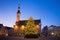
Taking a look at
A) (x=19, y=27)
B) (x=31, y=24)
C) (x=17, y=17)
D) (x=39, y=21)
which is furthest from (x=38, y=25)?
(x=31, y=24)

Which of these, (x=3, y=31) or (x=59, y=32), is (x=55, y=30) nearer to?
(x=59, y=32)

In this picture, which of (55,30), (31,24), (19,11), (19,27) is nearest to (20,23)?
(19,27)

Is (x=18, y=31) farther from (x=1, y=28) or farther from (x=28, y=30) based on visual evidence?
(x=28, y=30)

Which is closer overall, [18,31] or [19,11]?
[18,31]

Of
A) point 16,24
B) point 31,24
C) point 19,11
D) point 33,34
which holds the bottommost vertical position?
point 33,34

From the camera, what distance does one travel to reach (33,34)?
121ft

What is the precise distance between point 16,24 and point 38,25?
1618 cm

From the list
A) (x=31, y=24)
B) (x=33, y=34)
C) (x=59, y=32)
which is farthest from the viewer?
(x=59, y=32)

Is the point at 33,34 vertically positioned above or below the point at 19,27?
below

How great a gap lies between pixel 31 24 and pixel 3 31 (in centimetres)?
3896

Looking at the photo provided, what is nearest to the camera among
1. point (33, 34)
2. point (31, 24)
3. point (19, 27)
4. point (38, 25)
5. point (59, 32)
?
point (33, 34)

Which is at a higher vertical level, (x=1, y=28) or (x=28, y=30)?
(x=1, y=28)

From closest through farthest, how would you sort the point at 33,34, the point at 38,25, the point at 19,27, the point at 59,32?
1. the point at 33,34
2. the point at 38,25
3. the point at 19,27
4. the point at 59,32

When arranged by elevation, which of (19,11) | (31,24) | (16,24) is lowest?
(31,24)
